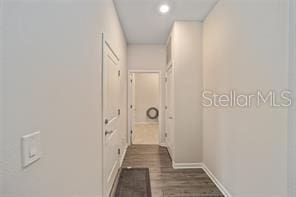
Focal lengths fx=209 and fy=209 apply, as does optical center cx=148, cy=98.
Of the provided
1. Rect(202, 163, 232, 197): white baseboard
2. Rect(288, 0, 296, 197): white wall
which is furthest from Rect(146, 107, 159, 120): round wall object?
Rect(288, 0, 296, 197): white wall

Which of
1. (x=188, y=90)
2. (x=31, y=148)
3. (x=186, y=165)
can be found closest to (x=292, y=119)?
(x=31, y=148)

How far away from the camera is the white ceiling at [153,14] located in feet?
10.5

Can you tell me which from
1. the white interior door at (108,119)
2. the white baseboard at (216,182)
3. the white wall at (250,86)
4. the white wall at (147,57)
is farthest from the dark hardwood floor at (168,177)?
the white wall at (147,57)

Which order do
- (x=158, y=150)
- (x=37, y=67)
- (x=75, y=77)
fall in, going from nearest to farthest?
(x=37, y=67)
(x=75, y=77)
(x=158, y=150)

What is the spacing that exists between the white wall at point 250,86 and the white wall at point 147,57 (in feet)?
7.87

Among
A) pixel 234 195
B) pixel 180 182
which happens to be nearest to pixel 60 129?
pixel 234 195

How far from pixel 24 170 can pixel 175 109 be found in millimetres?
3357

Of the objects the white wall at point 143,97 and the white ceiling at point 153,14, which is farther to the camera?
the white wall at point 143,97

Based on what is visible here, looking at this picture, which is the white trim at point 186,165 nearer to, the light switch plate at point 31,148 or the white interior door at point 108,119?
the white interior door at point 108,119

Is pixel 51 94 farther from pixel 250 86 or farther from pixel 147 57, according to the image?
pixel 147 57

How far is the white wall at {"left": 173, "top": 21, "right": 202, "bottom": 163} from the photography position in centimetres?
397

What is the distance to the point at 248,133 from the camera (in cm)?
227

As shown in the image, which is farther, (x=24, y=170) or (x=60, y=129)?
(x=60, y=129)

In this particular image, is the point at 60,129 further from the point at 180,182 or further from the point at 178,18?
the point at 178,18
